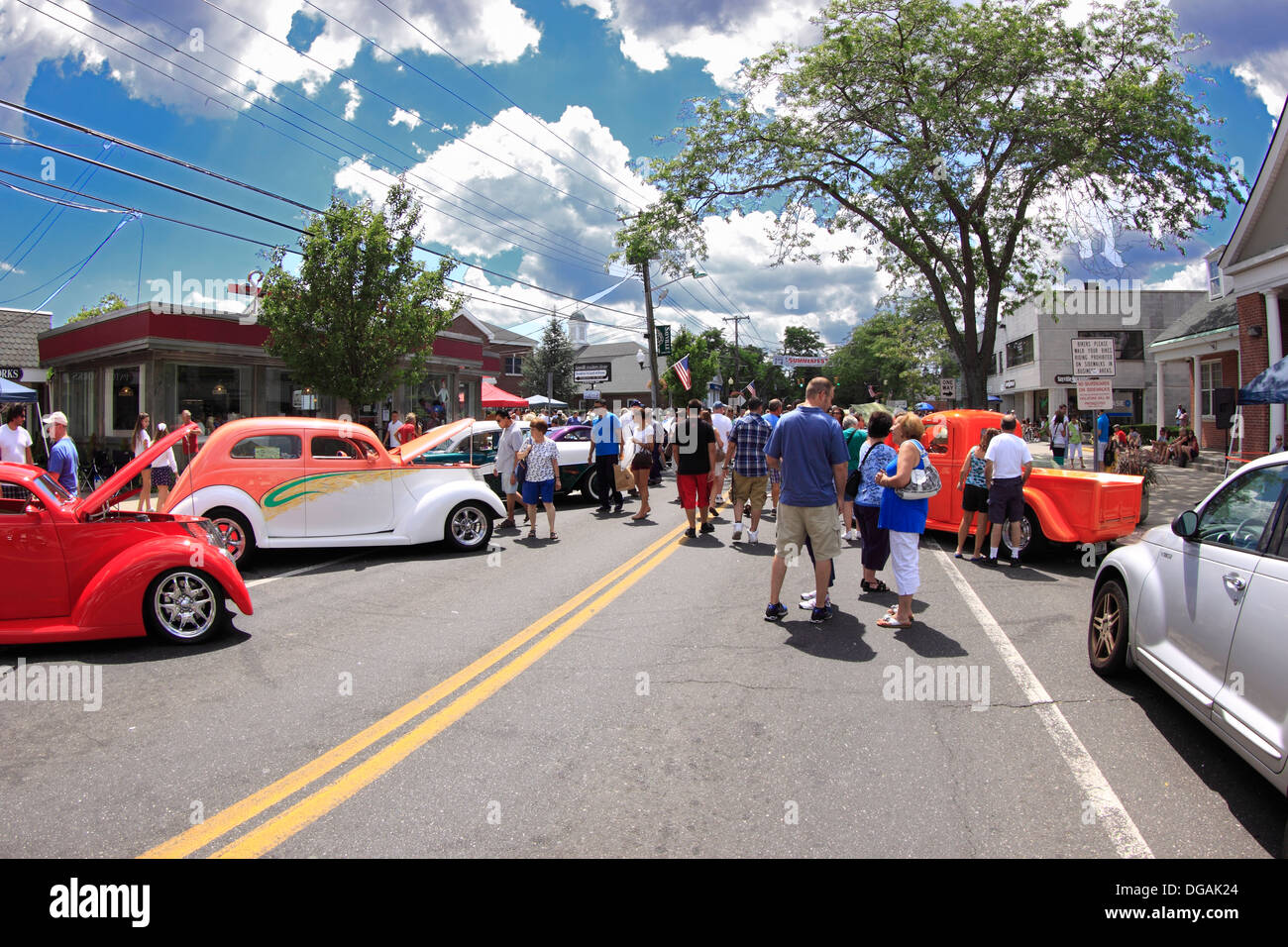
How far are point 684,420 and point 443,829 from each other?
8.45 m

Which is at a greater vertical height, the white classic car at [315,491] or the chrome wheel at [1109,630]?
the white classic car at [315,491]

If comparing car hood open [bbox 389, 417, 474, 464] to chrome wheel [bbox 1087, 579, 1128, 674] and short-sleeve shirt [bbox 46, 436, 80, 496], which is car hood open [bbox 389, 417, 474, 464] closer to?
short-sleeve shirt [bbox 46, 436, 80, 496]

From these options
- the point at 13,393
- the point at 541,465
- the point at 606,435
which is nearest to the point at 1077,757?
the point at 541,465

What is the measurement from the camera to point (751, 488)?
1084 centimetres

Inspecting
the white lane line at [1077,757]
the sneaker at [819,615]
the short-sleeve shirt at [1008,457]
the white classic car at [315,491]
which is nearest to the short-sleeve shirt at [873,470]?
the sneaker at [819,615]

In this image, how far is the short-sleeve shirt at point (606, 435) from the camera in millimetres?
13547

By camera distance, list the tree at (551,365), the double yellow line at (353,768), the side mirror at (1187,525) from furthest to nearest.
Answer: the tree at (551,365), the side mirror at (1187,525), the double yellow line at (353,768)

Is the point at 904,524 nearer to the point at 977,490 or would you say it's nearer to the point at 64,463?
the point at 977,490

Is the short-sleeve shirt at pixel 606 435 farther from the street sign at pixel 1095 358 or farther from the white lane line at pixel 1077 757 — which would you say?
the white lane line at pixel 1077 757

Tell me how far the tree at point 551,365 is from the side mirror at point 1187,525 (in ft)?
187

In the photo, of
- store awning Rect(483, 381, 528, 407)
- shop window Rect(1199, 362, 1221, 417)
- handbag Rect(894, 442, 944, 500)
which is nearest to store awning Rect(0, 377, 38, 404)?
handbag Rect(894, 442, 944, 500)
